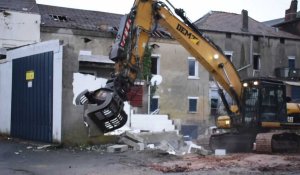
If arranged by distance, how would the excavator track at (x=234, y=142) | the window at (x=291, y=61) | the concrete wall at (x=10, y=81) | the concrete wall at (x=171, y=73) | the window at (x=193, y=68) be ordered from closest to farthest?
the concrete wall at (x=10, y=81), the excavator track at (x=234, y=142), the concrete wall at (x=171, y=73), the window at (x=193, y=68), the window at (x=291, y=61)

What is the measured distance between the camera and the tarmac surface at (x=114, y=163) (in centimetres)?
1021

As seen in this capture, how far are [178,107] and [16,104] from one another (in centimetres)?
2212

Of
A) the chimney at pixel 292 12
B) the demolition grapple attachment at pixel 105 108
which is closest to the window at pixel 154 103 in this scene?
the chimney at pixel 292 12

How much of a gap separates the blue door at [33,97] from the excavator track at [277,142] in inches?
277

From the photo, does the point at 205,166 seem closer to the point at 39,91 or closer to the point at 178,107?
the point at 39,91

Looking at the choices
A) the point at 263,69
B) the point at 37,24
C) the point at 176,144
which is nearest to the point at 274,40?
the point at 263,69

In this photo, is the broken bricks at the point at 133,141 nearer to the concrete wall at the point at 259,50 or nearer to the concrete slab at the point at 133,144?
the concrete slab at the point at 133,144

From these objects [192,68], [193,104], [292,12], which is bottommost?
[193,104]

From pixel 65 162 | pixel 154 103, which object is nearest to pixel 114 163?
pixel 65 162

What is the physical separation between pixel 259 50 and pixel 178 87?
35.2 ft

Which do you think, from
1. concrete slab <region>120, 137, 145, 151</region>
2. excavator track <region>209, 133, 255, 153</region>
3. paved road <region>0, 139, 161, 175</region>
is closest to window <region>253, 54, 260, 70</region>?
excavator track <region>209, 133, 255, 153</region>

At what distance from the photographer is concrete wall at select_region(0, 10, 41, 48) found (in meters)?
30.4

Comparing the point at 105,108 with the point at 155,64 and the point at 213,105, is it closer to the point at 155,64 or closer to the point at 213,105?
the point at 155,64

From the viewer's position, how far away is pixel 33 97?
15.8 meters
